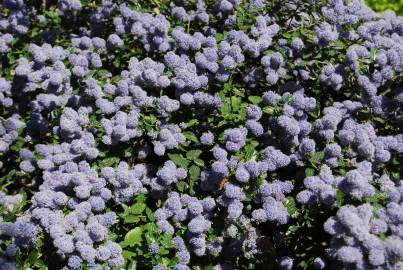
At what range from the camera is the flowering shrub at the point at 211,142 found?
233 cm

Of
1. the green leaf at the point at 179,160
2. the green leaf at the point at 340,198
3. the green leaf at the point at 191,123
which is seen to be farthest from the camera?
the green leaf at the point at 191,123

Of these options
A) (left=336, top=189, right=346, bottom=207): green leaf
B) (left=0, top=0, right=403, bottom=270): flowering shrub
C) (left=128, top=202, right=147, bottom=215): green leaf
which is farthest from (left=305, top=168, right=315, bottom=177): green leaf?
(left=128, top=202, right=147, bottom=215): green leaf

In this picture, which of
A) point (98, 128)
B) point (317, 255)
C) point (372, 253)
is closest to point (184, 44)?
point (98, 128)

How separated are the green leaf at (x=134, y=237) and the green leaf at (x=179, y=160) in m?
0.38

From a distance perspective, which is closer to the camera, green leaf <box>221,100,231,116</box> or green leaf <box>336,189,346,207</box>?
green leaf <box>336,189,346,207</box>

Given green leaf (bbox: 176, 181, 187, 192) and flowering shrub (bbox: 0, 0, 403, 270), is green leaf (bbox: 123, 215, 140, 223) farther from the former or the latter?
green leaf (bbox: 176, 181, 187, 192)

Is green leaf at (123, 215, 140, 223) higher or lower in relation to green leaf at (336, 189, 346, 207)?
lower

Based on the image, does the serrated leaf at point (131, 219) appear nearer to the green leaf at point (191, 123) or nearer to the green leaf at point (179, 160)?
the green leaf at point (179, 160)

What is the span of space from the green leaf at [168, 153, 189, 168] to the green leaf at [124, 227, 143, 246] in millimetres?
375

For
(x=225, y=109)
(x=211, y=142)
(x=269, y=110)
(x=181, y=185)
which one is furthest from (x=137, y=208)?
(x=269, y=110)

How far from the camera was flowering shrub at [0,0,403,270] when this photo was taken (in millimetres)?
2328

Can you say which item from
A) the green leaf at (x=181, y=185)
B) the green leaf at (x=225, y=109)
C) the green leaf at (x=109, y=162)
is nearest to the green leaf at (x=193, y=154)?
the green leaf at (x=181, y=185)

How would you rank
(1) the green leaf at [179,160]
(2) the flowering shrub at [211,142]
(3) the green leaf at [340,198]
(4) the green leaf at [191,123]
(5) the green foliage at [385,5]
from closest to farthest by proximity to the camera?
(3) the green leaf at [340,198] < (2) the flowering shrub at [211,142] < (1) the green leaf at [179,160] < (4) the green leaf at [191,123] < (5) the green foliage at [385,5]

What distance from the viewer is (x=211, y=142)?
260cm
